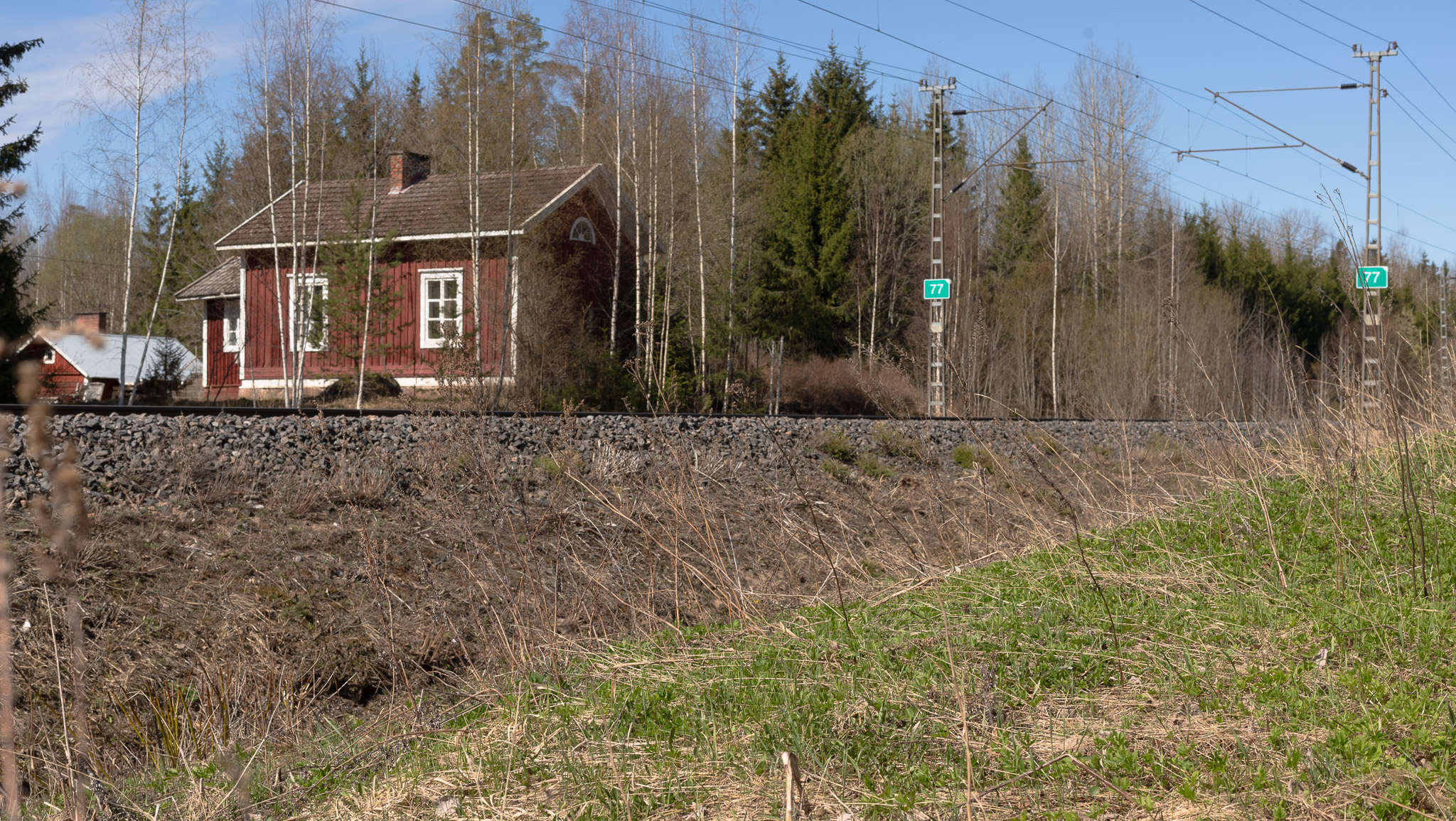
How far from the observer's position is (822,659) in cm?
444

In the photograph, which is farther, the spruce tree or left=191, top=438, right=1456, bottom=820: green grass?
the spruce tree

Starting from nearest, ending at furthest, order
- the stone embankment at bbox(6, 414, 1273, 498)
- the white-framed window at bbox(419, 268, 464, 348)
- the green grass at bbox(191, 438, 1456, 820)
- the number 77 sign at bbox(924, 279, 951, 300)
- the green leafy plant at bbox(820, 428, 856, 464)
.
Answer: the green grass at bbox(191, 438, 1456, 820), the stone embankment at bbox(6, 414, 1273, 498), the green leafy plant at bbox(820, 428, 856, 464), the number 77 sign at bbox(924, 279, 951, 300), the white-framed window at bbox(419, 268, 464, 348)

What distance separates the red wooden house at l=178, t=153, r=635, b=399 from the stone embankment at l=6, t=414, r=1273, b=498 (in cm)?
1168

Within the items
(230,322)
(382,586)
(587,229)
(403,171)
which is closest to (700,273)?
(587,229)

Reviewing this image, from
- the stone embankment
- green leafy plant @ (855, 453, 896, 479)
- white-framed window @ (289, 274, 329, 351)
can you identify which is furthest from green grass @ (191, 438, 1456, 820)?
white-framed window @ (289, 274, 329, 351)

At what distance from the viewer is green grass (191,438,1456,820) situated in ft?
10.1

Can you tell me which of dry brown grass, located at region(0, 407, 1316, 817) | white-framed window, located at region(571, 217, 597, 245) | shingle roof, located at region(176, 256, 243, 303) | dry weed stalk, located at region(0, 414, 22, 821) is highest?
white-framed window, located at region(571, 217, 597, 245)

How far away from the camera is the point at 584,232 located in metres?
27.8

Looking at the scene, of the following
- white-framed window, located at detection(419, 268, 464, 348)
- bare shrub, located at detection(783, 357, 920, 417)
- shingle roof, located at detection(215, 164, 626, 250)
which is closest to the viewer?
shingle roof, located at detection(215, 164, 626, 250)

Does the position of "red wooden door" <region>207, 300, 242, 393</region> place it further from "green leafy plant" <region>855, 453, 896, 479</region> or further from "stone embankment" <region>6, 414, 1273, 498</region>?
"green leafy plant" <region>855, 453, 896, 479</region>

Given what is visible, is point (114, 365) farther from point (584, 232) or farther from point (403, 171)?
point (584, 232)

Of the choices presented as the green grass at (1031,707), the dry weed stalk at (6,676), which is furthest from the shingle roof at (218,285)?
the dry weed stalk at (6,676)

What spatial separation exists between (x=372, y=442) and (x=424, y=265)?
18003 millimetres

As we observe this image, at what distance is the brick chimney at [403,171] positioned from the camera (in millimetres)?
29219
